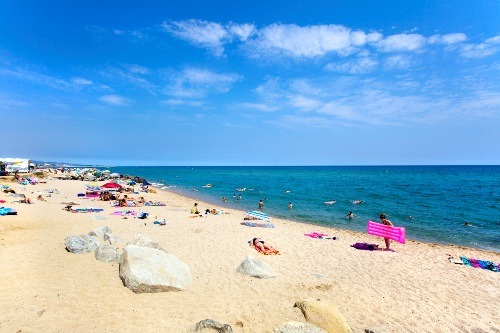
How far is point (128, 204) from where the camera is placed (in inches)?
1034

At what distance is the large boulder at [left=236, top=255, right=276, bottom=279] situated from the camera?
9788 millimetres

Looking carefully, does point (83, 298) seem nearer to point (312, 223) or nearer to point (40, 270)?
point (40, 270)

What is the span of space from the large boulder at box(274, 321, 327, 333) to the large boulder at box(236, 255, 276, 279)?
3.43 meters

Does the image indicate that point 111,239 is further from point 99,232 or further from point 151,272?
point 151,272

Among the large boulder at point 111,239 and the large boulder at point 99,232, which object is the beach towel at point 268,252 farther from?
the large boulder at point 99,232

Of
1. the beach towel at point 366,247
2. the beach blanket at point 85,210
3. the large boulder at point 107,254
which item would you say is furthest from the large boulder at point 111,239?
the beach towel at point 366,247

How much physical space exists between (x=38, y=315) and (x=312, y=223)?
20.8m

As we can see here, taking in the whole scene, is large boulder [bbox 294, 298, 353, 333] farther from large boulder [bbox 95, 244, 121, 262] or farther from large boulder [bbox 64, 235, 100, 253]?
large boulder [bbox 64, 235, 100, 253]

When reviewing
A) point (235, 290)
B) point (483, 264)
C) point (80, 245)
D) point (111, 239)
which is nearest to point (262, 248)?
point (235, 290)

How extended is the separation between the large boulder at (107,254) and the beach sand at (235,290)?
232 millimetres

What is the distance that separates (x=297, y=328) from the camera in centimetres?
617

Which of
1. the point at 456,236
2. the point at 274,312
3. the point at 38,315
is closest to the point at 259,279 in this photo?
the point at 274,312

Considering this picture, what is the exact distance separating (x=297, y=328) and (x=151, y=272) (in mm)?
4300

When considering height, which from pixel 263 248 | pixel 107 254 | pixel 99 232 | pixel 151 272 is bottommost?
pixel 263 248
